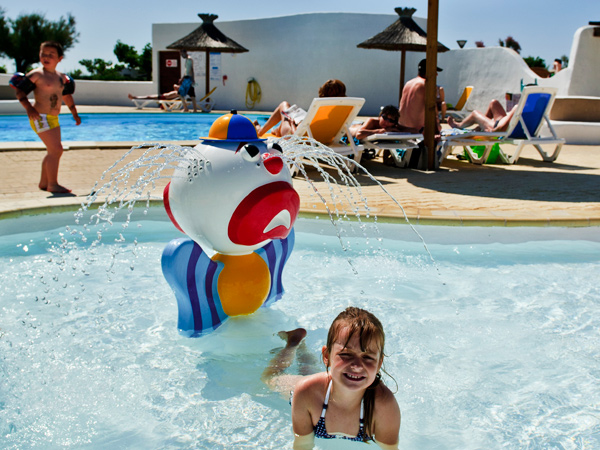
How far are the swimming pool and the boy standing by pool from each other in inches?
291

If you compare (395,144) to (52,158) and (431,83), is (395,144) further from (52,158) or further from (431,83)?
(52,158)

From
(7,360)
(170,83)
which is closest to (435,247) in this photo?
(7,360)

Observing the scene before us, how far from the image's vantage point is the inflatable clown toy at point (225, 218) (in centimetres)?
299

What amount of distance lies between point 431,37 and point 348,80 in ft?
49.4

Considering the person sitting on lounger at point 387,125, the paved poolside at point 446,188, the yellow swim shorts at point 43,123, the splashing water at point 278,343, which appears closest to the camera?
the splashing water at point 278,343

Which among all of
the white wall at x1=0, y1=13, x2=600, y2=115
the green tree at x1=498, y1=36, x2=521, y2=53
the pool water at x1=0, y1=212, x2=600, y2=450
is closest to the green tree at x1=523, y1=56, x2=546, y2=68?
the green tree at x1=498, y1=36, x2=521, y2=53

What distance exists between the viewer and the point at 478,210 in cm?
553

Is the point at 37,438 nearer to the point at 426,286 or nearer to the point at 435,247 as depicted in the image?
the point at 426,286

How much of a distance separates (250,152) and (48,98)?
166 inches

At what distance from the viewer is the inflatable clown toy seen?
2992mm

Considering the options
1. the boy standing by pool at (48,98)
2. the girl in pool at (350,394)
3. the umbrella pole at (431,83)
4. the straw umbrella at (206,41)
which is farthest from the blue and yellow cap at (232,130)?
the straw umbrella at (206,41)

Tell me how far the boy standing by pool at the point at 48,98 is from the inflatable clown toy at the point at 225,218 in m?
3.70

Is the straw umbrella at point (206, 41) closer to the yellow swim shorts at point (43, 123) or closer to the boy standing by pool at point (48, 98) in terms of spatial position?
the boy standing by pool at point (48, 98)

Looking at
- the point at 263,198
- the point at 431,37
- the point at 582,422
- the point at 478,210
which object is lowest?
the point at 582,422
